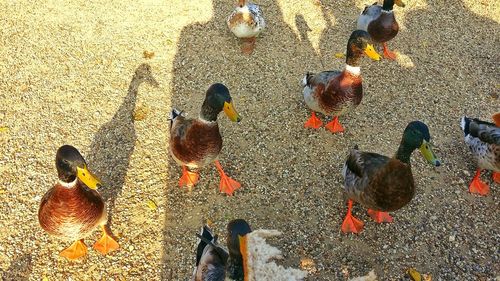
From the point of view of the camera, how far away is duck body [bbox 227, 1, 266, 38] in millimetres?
6352

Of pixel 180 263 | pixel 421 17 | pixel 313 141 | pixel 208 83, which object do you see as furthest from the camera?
pixel 421 17

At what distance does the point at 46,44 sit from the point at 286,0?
12.9ft

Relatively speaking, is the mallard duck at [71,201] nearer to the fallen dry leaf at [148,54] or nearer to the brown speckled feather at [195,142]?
the brown speckled feather at [195,142]

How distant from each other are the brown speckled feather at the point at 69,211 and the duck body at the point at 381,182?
2411 mm

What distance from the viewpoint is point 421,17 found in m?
7.21

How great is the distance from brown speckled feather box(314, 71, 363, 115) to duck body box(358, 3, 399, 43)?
5.43 feet

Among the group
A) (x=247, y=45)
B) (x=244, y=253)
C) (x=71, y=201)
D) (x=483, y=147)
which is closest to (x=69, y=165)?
(x=71, y=201)

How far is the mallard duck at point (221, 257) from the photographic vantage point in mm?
3129

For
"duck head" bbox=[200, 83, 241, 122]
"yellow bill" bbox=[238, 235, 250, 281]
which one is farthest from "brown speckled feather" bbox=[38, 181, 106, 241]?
"yellow bill" bbox=[238, 235, 250, 281]

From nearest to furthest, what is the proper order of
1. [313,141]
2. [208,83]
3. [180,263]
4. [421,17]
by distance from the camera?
1. [180,263]
2. [313,141]
3. [208,83]
4. [421,17]

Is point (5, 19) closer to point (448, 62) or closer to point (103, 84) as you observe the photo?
point (103, 84)

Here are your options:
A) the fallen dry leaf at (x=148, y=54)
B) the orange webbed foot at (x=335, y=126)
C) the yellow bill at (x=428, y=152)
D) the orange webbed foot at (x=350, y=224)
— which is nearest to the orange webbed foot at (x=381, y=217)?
the orange webbed foot at (x=350, y=224)

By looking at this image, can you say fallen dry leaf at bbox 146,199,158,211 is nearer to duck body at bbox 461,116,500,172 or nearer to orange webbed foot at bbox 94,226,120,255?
orange webbed foot at bbox 94,226,120,255

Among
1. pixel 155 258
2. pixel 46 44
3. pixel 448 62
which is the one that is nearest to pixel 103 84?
pixel 46 44
